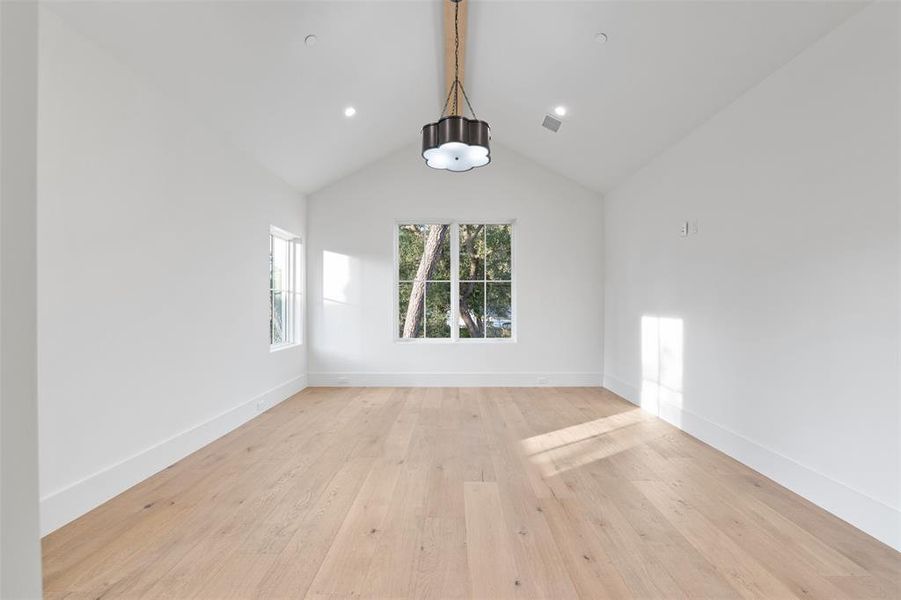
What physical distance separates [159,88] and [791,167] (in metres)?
3.84

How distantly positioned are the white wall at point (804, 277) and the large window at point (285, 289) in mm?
4035

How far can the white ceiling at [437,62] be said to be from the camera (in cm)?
267

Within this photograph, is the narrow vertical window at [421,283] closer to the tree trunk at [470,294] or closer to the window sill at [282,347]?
the tree trunk at [470,294]

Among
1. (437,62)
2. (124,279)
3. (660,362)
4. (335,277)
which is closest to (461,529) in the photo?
(124,279)

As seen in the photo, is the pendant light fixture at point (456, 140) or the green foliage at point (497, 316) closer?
the pendant light fixture at point (456, 140)

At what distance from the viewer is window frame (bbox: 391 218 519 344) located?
239 inches

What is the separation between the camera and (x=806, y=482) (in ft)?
8.56

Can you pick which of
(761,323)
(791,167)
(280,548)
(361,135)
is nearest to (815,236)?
(791,167)

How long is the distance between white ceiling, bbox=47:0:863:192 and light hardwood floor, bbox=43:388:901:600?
8.05 ft

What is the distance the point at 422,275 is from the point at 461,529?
422 cm

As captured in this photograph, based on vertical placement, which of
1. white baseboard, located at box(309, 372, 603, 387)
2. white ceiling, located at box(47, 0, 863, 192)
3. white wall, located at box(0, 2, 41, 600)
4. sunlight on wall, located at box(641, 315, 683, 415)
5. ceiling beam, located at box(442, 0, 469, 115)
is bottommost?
white baseboard, located at box(309, 372, 603, 387)

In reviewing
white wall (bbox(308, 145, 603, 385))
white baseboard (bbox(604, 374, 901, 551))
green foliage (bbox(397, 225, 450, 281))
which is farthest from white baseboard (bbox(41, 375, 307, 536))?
white baseboard (bbox(604, 374, 901, 551))

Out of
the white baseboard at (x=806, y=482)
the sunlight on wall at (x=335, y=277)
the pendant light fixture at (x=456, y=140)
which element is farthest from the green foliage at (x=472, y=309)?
the pendant light fixture at (x=456, y=140)

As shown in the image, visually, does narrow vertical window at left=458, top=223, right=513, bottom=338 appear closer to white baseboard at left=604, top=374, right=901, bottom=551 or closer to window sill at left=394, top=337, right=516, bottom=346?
window sill at left=394, top=337, right=516, bottom=346
